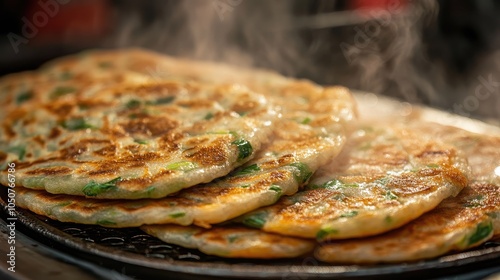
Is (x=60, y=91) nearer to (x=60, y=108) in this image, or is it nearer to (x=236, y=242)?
(x=60, y=108)

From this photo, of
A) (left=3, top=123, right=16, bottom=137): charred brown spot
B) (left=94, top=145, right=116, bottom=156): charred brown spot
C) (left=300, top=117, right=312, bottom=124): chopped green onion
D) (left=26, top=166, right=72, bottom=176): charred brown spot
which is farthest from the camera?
(left=3, top=123, right=16, bottom=137): charred brown spot

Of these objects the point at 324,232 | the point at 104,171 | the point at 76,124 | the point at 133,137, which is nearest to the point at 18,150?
the point at 76,124

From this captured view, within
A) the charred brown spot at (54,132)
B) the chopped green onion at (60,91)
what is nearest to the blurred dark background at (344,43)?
the chopped green onion at (60,91)

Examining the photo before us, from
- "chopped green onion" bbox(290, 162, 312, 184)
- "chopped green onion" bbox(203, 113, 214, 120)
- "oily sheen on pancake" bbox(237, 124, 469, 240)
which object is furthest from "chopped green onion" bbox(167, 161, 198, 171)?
"chopped green onion" bbox(203, 113, 214, 120)

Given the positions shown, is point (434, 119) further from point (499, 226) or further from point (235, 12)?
point (235, 12)

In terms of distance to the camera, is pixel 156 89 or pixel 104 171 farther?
pixel 156 89

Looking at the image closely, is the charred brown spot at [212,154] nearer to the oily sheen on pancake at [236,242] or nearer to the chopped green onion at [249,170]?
the chopped green onion at [249,170]

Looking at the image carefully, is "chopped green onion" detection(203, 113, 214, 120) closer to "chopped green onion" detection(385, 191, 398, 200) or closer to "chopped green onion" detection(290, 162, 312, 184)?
"chopped green onion" detection(290, 162, 312, 184)

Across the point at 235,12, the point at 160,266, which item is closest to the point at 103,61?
the point at 235,12
